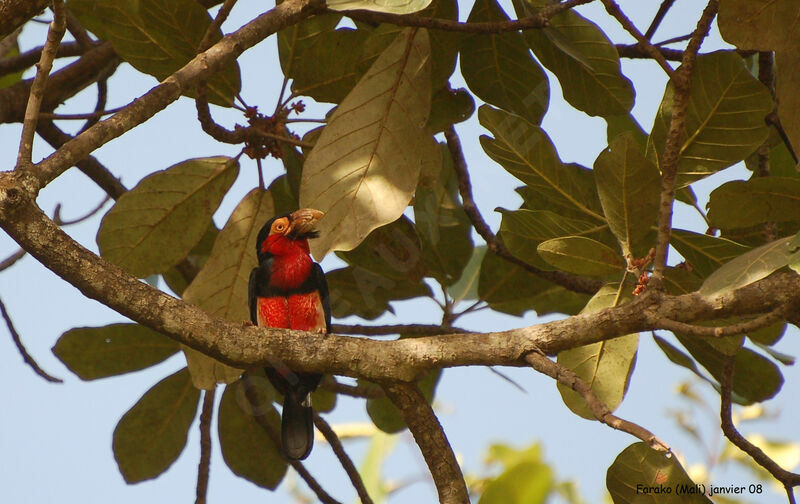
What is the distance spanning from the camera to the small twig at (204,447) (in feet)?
12.5

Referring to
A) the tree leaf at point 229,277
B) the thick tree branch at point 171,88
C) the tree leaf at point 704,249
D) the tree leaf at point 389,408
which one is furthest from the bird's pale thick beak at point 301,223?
the tree leaf at point 704,249

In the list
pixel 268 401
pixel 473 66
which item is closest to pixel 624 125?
pixel 473 66

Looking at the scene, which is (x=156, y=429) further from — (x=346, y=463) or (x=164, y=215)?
(x=164, y=215)

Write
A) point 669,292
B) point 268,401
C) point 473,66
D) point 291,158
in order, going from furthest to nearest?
point 268,401 < point 291,158 < point 473,66 < point 669,292

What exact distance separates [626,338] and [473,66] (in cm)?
128

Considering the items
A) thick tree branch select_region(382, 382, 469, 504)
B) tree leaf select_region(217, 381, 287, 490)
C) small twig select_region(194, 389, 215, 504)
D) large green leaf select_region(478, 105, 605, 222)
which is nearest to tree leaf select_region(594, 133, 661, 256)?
large green leaf select_region(478, 105, 605, 222)

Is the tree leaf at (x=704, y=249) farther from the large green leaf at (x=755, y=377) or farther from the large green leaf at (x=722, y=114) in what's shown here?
the large green leaf at (x=755, y=377)

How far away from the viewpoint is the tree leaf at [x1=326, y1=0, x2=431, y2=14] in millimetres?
2389

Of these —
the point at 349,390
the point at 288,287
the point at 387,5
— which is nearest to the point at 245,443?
the point at 349,390

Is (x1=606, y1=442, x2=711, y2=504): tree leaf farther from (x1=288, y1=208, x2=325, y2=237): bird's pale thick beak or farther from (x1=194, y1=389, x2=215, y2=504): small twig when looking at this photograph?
(x1=194, y1=389, x2=215, y2=504): small twig

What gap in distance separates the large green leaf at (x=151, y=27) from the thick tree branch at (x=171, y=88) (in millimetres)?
530

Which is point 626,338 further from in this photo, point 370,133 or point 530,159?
point 370,133

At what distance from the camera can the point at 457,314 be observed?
416 cm

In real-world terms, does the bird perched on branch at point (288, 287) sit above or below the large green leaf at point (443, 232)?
below
